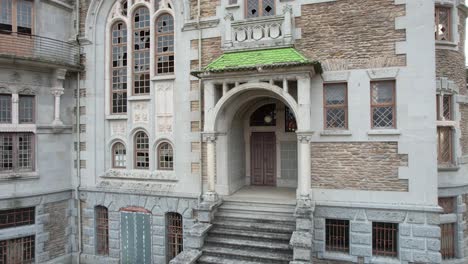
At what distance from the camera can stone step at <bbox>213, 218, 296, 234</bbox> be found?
395 inches

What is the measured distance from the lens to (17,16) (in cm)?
1338

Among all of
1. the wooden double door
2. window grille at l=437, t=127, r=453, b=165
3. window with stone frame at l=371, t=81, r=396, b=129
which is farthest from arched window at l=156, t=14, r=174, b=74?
window grille at l=437, t=127, r=453, b=165

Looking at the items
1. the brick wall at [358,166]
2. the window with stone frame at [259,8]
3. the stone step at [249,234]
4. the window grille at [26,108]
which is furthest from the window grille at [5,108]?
the brick wall at [358,166]

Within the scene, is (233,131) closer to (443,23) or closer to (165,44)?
(165,44)

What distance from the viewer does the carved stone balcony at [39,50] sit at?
12.8 meters

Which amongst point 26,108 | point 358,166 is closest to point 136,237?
point 26,108

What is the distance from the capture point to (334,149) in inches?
428

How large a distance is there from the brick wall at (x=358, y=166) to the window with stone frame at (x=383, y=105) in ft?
2.31

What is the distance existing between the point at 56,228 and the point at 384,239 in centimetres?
1340

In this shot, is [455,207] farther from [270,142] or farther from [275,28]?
[275,28]

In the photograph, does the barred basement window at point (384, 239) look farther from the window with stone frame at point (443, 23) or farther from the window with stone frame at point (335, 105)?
the window with stone frame at point (443, 23)

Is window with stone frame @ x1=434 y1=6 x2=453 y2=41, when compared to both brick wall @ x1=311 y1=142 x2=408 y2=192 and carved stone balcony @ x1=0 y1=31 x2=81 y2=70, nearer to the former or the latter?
brick wall @ x1=311 y1=142 x2=408 y2=192

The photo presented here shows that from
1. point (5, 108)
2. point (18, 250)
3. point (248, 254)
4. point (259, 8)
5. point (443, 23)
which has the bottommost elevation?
point (18, 250)

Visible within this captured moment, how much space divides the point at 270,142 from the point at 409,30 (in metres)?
6.48
